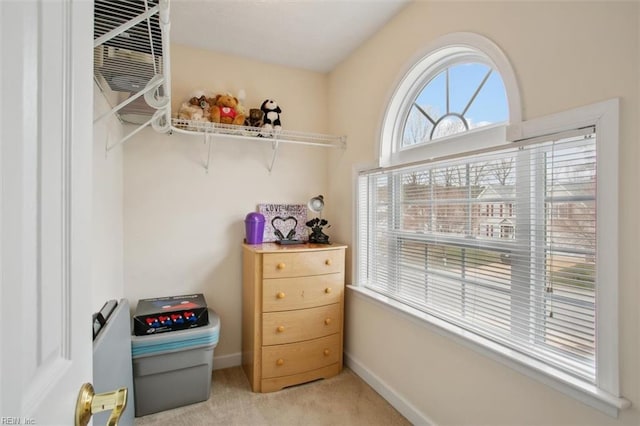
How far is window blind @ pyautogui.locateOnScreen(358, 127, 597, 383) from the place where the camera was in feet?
3.74

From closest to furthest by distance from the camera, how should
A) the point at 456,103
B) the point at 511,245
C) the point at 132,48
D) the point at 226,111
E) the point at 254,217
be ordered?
the point at 132,48
the point at 511,245
the point at 456,103
the point at 226,111
the point at 254,217

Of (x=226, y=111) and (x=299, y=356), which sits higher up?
(x=226, y=111)

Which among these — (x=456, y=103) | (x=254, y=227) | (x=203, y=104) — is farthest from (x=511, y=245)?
(x=203, y=104)

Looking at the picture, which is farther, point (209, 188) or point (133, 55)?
point (209, 188)

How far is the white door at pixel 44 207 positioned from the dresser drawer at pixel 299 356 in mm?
1746

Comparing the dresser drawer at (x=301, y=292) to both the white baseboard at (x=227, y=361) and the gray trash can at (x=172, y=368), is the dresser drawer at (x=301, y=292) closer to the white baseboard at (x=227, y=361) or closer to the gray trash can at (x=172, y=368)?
the gray trash can at (x=172, y=368)

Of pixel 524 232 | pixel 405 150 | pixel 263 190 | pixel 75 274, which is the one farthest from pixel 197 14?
pixel 524 232

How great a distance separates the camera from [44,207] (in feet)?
1.32

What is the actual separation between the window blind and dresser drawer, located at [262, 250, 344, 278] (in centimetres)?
48

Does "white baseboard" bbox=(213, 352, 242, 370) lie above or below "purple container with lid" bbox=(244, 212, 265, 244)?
below

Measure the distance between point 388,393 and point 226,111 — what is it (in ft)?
7.56

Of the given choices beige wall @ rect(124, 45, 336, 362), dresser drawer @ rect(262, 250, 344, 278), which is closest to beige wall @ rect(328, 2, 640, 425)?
dresser drawer @ rect(262, 250, 344, 278)

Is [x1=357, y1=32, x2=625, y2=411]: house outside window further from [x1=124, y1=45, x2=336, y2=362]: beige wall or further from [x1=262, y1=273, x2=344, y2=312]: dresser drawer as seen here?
[x1=124, y1=45, x2=336, y2=362]: beige wall

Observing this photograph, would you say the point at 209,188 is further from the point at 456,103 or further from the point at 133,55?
the point at 456,103
